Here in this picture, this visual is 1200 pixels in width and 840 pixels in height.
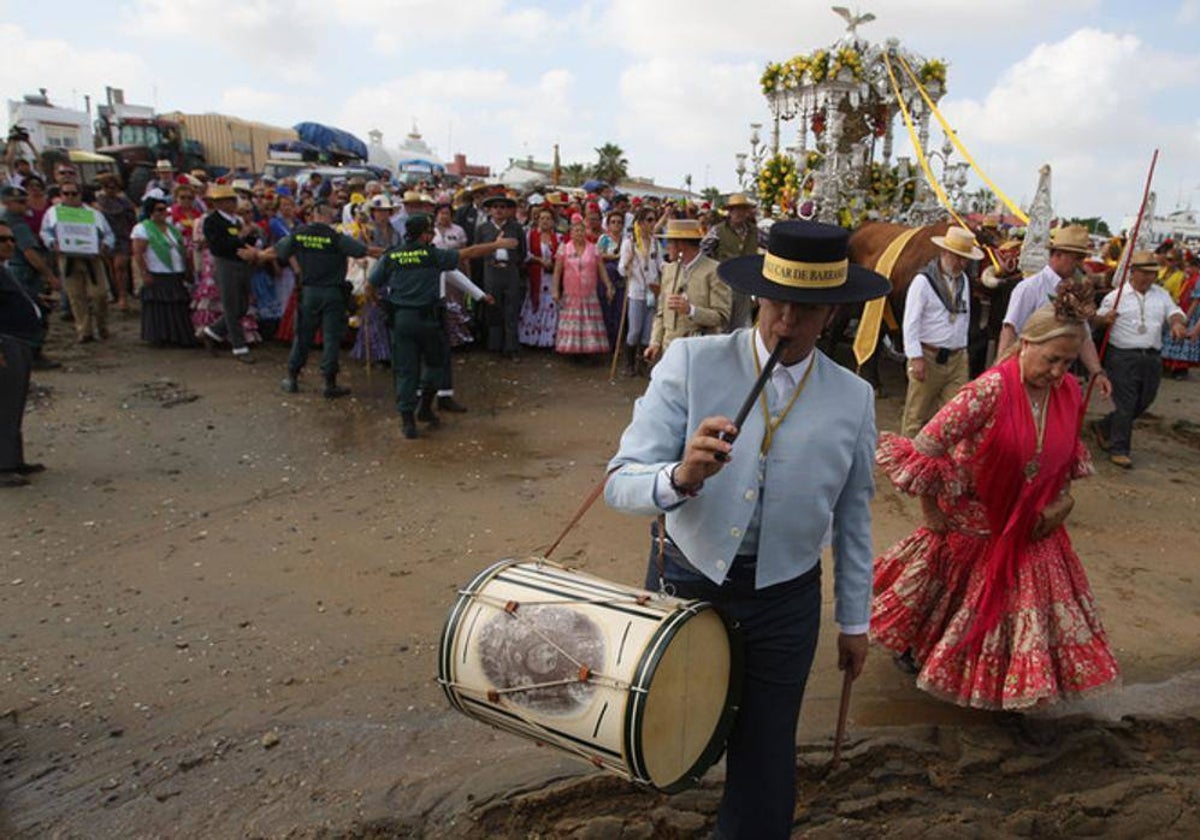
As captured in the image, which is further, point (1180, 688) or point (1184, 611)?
point (1184, 611)

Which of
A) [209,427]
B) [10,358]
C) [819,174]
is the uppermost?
[819,174]

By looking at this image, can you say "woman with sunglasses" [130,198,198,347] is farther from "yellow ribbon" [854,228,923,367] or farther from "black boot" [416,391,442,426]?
"yellow ribbon" [854,228,923,367]

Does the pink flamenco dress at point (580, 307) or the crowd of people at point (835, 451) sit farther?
the pink flamenco dress at point (580, 307)

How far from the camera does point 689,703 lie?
218cm

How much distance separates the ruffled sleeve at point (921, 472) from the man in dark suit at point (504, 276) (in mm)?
6510

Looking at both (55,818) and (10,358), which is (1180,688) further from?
(10,358)

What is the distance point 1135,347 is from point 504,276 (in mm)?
6601

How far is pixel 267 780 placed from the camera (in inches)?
123

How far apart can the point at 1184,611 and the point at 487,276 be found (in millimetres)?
7707

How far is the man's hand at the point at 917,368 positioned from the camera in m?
→ 5.96

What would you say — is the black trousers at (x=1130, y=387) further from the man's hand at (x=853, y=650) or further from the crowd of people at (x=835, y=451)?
the man's hand at (x=853, y=650)

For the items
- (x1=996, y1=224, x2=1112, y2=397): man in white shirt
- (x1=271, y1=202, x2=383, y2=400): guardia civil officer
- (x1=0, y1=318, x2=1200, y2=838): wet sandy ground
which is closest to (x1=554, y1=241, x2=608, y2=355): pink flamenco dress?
(x1=271, y1=202, x2=383, y2=400): guardia civil officer

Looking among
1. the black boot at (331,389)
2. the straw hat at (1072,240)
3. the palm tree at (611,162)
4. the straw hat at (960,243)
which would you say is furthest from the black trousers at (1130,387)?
the palm tree at (611,162)

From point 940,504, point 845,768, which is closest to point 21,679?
point 845,768
